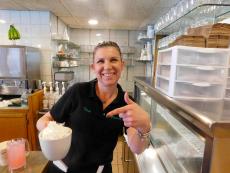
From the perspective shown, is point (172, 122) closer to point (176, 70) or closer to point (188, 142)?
point (188, 142)

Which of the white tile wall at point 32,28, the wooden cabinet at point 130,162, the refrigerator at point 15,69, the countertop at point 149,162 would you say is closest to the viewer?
the countertop at point 149,162

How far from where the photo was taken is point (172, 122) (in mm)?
1456

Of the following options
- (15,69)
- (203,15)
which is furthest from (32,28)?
(203,15)

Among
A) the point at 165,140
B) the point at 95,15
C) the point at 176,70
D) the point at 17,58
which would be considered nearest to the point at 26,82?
the point at 17,58

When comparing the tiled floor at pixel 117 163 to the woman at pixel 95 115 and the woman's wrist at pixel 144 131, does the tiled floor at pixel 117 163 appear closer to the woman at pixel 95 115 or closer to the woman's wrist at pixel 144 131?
the woman at pixel 95 115

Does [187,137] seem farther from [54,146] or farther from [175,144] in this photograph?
[54,146]

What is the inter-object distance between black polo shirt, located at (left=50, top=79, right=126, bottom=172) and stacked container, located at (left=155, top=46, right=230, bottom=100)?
39 cm

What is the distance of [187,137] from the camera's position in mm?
1201

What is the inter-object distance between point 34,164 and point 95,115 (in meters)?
0.50

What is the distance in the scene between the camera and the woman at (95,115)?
1119mm

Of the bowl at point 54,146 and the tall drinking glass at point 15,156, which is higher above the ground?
the bowl at point 54,146

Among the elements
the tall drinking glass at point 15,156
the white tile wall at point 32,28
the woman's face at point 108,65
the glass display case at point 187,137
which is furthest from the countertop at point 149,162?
the white tile wall at point 32,28

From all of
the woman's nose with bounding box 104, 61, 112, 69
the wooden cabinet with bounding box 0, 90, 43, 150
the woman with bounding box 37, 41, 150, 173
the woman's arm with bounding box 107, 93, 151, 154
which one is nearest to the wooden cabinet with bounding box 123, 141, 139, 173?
the woman with bounding box 37, 41, 150, 173

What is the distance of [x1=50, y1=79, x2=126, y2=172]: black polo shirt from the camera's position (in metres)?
1.16
